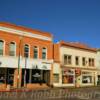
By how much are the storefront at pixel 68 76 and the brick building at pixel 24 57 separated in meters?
4.27

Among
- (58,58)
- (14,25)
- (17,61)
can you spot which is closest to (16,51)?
(17,61)

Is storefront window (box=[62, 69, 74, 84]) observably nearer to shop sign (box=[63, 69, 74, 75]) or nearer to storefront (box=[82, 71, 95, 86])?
Answer: shop sign (box=[63, 69, 74, 75])

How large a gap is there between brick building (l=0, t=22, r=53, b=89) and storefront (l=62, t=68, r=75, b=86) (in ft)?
14.0

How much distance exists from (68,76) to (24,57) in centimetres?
1278

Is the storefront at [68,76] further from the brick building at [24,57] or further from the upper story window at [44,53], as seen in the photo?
the upper story window at [44,53]

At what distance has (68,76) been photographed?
5075 cm

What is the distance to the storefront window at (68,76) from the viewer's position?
49750mm

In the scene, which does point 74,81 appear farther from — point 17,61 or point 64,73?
point 17,61

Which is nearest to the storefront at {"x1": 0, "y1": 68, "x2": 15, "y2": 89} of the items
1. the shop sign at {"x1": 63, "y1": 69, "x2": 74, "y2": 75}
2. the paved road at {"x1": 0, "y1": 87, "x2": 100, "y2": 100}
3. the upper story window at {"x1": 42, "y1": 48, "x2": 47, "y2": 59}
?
the upper story window at {"x1": 42, "y1": 48, "x2": 47, "y2": 59}

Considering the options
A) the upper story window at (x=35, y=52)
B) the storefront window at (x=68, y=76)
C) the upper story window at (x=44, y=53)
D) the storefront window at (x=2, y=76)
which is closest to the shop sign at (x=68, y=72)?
the storefront window at (x=68, y=76)

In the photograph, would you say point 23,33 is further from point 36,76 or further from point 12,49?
point 36,76

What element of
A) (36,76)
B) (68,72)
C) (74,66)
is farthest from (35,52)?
(74,66)

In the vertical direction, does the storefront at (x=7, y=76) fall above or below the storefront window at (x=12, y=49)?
below

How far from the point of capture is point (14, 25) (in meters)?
41.6
